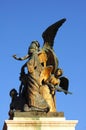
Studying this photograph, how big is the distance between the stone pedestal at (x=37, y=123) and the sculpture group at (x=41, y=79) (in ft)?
1.18

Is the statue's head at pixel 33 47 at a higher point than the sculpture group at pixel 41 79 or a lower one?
higher

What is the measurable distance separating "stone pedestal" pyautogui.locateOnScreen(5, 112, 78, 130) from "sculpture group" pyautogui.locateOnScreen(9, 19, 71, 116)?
360mm

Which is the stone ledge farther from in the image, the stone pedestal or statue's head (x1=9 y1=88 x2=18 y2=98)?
statue's head (x1=9 y1=88 x2=18 y2=98)

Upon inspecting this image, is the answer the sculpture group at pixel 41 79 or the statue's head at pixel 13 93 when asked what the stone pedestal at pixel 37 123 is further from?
the statue's head at pixel 13 93

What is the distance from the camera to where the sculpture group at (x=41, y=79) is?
567 inches

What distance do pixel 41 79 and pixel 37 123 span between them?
1.78 meters

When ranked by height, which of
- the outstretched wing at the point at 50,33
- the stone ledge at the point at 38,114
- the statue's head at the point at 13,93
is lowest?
the stone ledge at the point at 38,114

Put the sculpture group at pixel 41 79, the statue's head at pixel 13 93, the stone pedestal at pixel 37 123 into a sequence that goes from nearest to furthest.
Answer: the stone pedestal at pixel 37 123 < the sculpture group at pixel 41 79 < the statue's head at pixel 13 93

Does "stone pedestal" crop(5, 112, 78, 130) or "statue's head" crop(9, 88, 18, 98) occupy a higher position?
"statue's head" crop(9, 88, 18, 98)

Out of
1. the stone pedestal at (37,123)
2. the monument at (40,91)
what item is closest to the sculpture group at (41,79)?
the monument at (40,91)

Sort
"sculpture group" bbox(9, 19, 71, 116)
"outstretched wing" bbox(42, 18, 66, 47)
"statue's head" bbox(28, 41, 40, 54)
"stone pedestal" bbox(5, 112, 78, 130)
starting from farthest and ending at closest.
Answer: "outstretched wing" bbox(42, 18, 66, 47) → "statue's head" bbox(28, 41, 40, 54) → "sculpture group" bbox(9, 19, 71, 116) → "stone pedestal" bbox(5, 112, 78, 130)

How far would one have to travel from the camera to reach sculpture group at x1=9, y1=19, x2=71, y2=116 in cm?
1440

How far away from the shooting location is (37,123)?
13.7 metres

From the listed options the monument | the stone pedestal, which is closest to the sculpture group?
the monument
